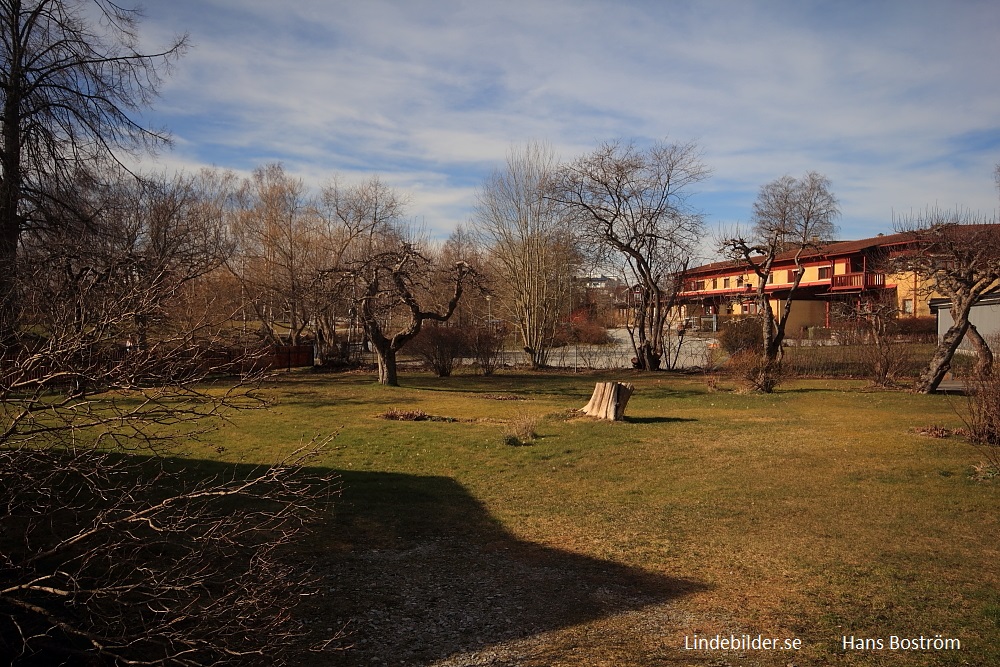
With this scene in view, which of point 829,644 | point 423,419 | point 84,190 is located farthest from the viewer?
point 423,419

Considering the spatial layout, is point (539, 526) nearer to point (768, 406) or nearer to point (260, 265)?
point (768, 406)

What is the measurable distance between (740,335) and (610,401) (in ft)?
62.6

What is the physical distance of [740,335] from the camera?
31672 mm

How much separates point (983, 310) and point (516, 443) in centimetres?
2820

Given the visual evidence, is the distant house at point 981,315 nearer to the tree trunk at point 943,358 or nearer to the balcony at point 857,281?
the tree trunk at point 943,358

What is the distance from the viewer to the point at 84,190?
39.2 feet

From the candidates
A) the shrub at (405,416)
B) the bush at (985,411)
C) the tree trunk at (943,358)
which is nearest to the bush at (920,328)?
the tree trunk at (943,358)

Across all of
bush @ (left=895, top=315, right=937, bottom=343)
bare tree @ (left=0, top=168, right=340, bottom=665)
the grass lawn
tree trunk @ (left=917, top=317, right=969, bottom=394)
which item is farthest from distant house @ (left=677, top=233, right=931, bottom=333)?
bare tree @ (left=0, top=168, right=340, bottom=665)

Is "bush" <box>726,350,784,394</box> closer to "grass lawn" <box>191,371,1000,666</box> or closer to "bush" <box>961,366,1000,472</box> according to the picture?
"grass lawn" <box>191,371,1000,666</box>

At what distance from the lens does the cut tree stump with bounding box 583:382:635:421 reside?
14.7m

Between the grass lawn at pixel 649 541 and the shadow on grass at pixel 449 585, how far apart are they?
0.9 inches

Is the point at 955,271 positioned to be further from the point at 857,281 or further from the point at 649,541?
the point at 857,281

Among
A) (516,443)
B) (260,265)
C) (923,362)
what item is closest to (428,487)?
(516,443)

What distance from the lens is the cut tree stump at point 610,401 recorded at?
14.7 meters
